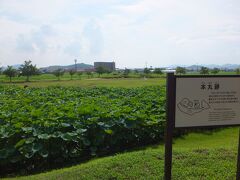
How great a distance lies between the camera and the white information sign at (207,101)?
12.6ft

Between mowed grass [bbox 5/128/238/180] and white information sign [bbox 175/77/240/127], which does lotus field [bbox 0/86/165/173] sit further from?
white information sign [bbox 175/77/240/127]

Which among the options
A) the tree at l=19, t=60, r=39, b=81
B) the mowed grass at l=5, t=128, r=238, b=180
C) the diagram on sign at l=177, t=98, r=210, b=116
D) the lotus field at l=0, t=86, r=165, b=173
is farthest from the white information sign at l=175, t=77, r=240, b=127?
the tree at l=19, t=60, r=39, b=81

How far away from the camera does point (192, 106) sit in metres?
3.90

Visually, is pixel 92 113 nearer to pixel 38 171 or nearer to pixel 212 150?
pixel 38 171

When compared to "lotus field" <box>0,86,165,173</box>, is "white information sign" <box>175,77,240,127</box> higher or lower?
higher

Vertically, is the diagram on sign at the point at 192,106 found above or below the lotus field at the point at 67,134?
above

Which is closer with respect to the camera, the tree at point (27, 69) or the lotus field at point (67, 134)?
the lotus field at point (67, 134)

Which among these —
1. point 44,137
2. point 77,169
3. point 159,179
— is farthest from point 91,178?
point 44,137

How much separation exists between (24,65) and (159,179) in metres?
61.8

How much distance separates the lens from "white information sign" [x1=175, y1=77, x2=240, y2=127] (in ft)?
12.6

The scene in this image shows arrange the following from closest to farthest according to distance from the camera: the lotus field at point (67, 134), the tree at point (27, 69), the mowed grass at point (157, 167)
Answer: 1. the mowed grass at point (157, 167)
2. the lotus field at point (67, 134)
3. the tree at point (27, 69)

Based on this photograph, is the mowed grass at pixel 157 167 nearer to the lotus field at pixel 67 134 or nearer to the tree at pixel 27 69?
the lotus field at pixel 67 134

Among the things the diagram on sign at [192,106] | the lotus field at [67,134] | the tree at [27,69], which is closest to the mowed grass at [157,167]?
the lotus field at [67,134]

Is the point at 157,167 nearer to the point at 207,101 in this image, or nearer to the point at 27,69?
the point at 207,101
